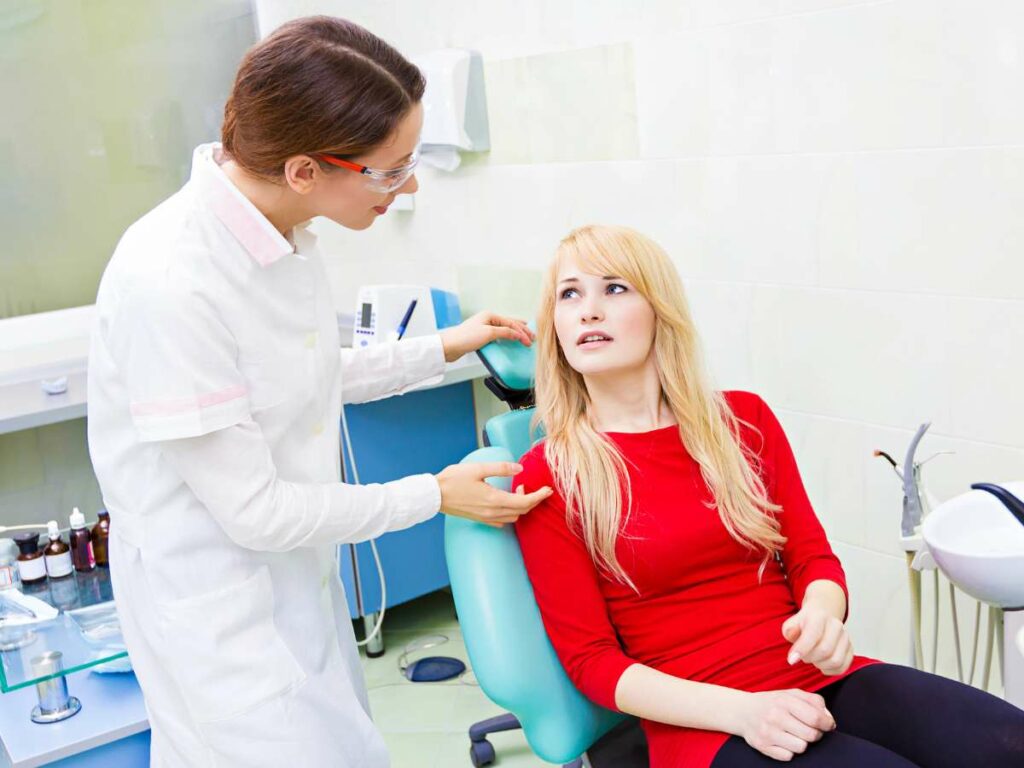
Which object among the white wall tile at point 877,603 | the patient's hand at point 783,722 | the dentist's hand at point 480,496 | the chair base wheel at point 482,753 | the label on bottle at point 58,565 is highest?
the dentist's hand at point 480,496

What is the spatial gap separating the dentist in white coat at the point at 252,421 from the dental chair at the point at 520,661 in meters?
Answer: 0.09

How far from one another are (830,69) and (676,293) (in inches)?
24.7

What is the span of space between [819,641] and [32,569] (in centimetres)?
127

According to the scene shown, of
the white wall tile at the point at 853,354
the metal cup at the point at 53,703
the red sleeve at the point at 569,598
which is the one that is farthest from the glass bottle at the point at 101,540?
the white wall tile at the point at 853,354

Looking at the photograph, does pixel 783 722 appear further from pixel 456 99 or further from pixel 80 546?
pixel 456 99

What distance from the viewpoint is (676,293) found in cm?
175

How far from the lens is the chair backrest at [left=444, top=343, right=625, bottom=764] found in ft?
A: 5.11

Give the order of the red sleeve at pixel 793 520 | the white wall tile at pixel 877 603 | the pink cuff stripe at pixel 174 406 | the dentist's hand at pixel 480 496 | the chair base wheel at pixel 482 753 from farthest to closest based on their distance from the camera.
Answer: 1. the chair base wheel at pixel 482 753
2. the white wall tile at pixel 877 603
3. the red sleeve at pixel 793 520
4. the dentist's hand at pixel 480 496
5. the pink cuff stripe at pixel 174 406

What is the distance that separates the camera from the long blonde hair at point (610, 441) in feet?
5.27

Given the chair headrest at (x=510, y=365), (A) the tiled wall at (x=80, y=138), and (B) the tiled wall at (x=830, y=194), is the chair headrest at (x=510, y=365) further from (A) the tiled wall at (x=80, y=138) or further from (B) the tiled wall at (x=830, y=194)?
(A) the tiled wall at (x=80, y=138)

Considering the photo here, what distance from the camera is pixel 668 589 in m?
1.61

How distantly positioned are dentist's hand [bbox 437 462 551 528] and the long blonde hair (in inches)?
3.5

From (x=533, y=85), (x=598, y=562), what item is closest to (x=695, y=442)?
(x=598, y=562)

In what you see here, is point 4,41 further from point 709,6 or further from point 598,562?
point 598,562
